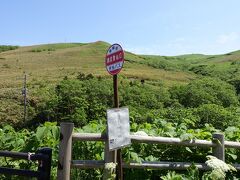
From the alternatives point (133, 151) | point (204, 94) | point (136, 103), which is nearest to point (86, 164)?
point (133, 151)

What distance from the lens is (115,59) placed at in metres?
5.70

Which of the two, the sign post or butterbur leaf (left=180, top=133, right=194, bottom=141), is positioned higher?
the sign post

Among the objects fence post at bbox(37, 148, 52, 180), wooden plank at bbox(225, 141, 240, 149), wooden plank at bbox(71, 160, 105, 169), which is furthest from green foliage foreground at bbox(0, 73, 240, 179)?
fence post at bbox(37, 148, 52, 180)

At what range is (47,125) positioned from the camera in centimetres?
718

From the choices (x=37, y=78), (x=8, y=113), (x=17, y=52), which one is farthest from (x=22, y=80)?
(x=17, y=52)

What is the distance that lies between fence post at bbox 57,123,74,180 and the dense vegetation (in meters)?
0.40

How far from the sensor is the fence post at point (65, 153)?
5898mm

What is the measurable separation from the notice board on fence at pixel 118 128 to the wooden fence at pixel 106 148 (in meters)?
0.32

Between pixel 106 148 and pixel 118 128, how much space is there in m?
0.49

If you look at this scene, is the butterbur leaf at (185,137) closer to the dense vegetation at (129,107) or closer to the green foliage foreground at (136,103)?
the dense vegetation at (129,107)

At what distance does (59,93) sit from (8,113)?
1105 centimetres

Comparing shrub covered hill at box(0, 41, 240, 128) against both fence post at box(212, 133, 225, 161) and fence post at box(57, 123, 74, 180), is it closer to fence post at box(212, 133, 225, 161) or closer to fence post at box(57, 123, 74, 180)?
fence post at box(212, 133, 225, 161)

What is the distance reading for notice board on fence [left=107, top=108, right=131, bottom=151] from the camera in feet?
18.4

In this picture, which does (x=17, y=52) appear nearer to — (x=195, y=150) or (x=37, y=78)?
(x=37, y=78)
